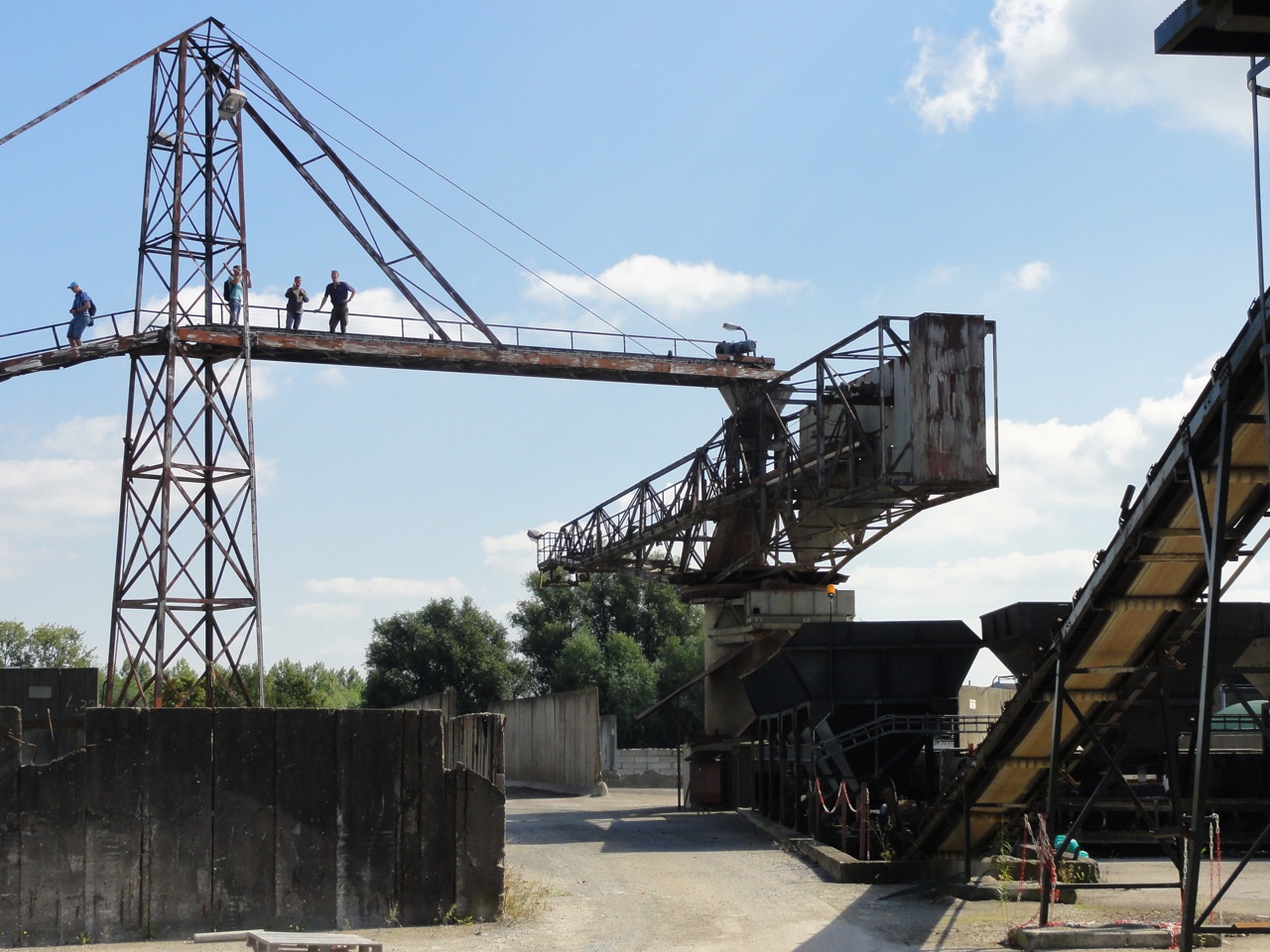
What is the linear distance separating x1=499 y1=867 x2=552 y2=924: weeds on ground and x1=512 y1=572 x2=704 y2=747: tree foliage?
53.1 meters

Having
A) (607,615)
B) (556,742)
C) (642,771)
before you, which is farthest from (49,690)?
(607,615)

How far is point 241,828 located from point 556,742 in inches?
956

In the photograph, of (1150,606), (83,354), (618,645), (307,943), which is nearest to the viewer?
(307,943)

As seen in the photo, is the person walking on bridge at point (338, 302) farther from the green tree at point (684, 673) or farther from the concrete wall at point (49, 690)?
the green tree at point (684, 673)

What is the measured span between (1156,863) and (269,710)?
11.8 m

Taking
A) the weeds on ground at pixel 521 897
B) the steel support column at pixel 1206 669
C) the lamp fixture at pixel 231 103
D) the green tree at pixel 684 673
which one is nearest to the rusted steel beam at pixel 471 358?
the lamp fixture at pixel 231 103

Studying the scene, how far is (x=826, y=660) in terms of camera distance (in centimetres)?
2233

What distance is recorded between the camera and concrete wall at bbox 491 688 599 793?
33594mm

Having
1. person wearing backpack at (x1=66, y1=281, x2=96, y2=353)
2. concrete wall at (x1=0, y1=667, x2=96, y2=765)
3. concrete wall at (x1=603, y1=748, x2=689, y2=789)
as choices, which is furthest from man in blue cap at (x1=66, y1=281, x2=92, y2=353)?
concrete wall at (x1=603, y1=748, x2=689, y2=789)

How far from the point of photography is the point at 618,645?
7575 cm

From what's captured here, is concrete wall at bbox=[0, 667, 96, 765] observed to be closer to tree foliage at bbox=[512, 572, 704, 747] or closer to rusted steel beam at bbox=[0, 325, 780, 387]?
rusted steel beam at bbox=[0, 325, 780, 387]

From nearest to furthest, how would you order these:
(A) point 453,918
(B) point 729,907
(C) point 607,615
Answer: (A) point 453,918
(B) point 729,907
(C) point 607,615

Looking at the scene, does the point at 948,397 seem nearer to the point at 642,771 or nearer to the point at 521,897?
the point at 521,897

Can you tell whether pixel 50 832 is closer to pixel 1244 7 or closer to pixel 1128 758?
pixel 1244 7
